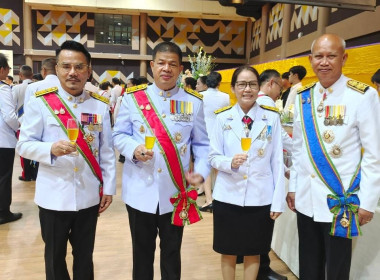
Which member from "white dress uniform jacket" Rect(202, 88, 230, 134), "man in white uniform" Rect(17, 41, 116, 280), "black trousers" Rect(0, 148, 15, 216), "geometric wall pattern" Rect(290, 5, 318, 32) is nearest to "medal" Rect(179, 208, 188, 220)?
"man in white uniform" Rect(17, 41, 116, 280)

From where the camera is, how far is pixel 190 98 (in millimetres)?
1992

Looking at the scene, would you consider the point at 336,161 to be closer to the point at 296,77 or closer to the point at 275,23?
the point at 296,77

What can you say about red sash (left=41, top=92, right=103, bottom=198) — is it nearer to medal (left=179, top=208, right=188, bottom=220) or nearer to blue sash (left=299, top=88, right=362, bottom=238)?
medal (left=179, top=208, right=188, bottom=220)

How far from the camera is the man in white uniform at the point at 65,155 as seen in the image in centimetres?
174

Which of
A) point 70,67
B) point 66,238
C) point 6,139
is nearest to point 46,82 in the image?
point 6,139

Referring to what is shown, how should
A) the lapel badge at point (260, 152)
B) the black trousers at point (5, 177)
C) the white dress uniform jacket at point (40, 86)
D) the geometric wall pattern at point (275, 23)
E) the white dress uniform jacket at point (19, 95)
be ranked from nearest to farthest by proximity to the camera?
the lapel badge at point (260, 152)
the white dress uniform jacket at point (40, 86)
the black trousers at point (5, 177)
the white dress uniform jacket at point (19, 95)
the geometric wall pattern at point (275, 23)

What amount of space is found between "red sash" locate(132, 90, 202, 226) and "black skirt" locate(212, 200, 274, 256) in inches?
10.5

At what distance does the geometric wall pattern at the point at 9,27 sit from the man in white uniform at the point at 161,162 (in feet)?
45.3

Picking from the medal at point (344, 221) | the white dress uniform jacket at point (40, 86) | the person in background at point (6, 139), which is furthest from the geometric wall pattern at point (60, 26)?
the medal at point (344, 221)

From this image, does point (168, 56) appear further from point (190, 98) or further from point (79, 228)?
point (79, 228)

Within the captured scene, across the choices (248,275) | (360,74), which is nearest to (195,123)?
(248,275)

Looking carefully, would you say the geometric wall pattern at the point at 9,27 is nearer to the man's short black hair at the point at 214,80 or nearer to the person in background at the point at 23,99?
the person in background at the point at 23,99

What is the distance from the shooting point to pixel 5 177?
12.1 feet

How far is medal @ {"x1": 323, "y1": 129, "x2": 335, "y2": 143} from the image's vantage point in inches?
68.1
